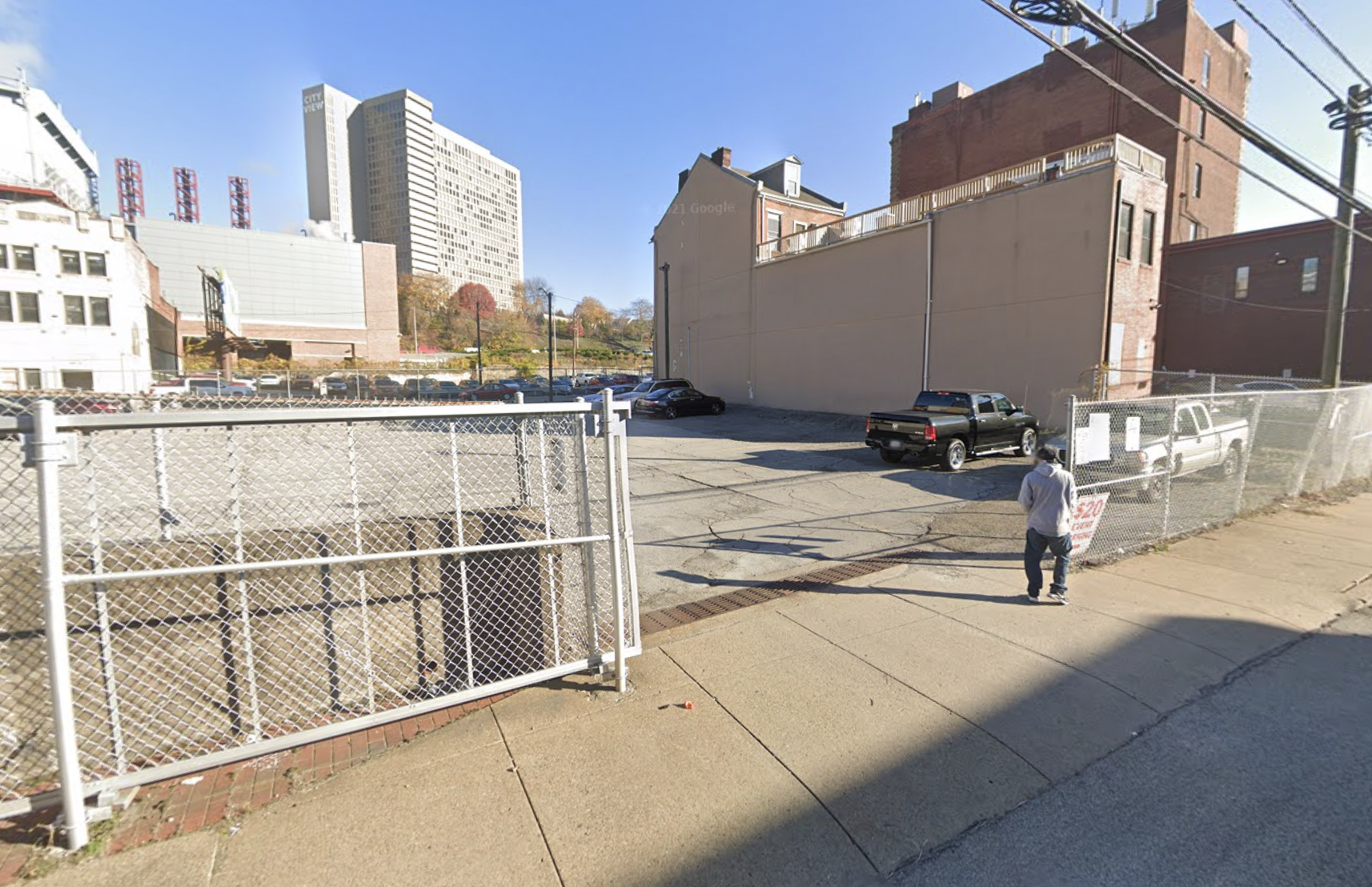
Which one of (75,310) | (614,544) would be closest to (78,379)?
(75,310)

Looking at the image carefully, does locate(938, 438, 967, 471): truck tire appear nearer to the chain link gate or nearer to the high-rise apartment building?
the chain link gate

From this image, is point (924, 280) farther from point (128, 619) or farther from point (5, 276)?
point (5, 276)

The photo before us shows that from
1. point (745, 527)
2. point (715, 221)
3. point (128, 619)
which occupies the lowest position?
point (745, 527)

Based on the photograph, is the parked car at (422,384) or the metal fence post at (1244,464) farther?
the parked car at (422,384)

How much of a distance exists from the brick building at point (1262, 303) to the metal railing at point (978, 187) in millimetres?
11057

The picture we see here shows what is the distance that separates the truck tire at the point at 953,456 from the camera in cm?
1274

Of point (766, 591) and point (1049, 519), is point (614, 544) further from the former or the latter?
point (1049, 519)

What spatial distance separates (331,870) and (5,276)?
55.5 m

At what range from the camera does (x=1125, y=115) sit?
2816 centimetres

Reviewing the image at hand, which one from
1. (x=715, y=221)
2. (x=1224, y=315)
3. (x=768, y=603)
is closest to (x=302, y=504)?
(x=768, y=603)

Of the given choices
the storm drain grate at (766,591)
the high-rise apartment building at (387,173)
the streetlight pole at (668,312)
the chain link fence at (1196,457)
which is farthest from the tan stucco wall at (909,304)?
the high-rise apartment building at (387,173)

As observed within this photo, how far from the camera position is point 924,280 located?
20.1 meters

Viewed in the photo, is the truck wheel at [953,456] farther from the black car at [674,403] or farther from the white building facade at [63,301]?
the white building facade at [63,301]

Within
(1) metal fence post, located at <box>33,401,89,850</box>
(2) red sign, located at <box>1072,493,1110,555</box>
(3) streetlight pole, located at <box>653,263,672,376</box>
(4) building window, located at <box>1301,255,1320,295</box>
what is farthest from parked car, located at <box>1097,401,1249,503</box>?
(3) streetlight pole, located at <box>653,263,672,376</box>
